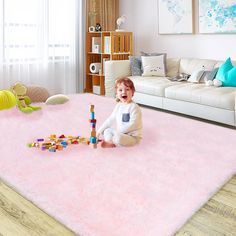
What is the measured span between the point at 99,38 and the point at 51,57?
1.05 m

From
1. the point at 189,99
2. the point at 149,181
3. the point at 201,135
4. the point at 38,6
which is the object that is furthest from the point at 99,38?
the point at 149,181

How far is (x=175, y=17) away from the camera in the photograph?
540cm

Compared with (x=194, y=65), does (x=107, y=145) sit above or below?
below

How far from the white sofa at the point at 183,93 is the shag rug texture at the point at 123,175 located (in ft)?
1.45

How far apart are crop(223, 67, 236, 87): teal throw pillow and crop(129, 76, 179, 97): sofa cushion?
71 cm

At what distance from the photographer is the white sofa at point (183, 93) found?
3666mm

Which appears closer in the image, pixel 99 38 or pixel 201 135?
pixel 201 135

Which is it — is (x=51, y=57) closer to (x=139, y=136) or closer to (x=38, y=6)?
(x=38, y=6)

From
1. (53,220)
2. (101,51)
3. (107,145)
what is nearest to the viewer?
(53,220)

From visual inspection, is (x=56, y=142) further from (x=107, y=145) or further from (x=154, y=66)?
(x=154, y=66)

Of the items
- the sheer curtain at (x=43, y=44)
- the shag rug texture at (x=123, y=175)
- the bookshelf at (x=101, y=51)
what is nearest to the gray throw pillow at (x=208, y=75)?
the shag rug texture at (x=123, y=175)

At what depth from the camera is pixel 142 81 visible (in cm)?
467

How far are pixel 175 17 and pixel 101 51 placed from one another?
143cm

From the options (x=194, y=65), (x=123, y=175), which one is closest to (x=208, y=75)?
(x=194, y=65)
